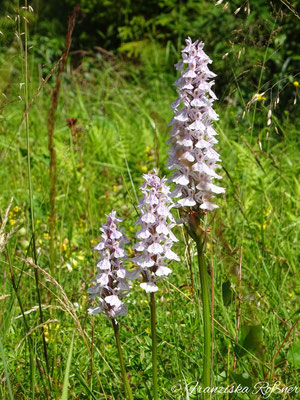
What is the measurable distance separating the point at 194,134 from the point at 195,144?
0.02 metres

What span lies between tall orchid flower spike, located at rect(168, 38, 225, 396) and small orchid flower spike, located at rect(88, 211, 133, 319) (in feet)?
0.57

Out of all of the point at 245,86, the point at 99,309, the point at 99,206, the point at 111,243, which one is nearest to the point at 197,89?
the point at 111,243

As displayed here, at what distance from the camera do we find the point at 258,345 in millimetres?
1462

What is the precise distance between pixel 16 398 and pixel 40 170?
215 cm

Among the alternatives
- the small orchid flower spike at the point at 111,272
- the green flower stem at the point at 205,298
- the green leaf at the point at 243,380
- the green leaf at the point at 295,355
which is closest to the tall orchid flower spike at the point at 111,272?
the small orchid flower spike at the point at 111,272

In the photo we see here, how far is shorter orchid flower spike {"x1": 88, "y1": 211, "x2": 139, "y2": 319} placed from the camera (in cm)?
134

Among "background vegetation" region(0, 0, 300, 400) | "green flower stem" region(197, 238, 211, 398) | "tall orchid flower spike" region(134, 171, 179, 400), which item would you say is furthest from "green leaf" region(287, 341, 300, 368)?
"tall orchid flower spike" region(134, 171, 179, 400)

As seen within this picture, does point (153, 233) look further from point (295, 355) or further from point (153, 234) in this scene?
point (295, 355)

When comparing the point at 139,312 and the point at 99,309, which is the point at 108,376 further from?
the point at 99,309

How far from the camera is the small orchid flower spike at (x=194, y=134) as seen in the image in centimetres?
127

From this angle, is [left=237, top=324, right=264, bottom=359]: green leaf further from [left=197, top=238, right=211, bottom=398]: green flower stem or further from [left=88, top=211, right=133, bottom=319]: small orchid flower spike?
[left=88, top=211, right=133, bottom=319]: small orchid flower spike

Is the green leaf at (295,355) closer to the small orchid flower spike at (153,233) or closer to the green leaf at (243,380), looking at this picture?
the green leaf at (243,380)

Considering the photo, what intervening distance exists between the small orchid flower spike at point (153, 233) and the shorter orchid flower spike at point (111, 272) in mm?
48

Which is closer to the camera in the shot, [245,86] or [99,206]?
[99,206]
